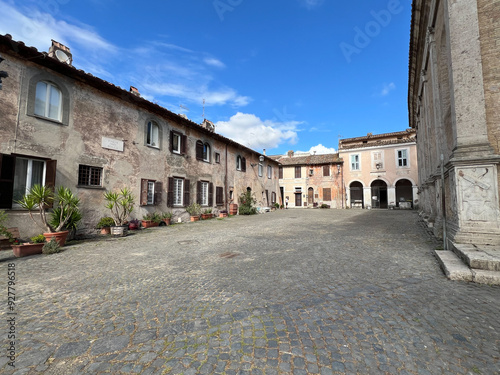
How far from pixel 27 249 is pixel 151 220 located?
5332 mm

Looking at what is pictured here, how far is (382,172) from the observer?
25609mm

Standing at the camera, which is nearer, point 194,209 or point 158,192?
point 158,192

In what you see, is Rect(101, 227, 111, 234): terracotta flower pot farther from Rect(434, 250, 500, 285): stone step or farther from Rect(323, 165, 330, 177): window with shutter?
Rect(323, 165, 330, 177): window with shutter

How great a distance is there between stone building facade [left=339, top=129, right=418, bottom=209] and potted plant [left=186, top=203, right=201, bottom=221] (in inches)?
784

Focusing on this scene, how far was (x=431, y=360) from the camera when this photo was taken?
6.12 feet

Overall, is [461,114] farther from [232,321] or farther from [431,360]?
[232,321]

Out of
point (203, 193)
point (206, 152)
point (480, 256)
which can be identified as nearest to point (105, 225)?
point (203, 193)

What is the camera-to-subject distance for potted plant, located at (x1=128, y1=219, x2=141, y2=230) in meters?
10.0

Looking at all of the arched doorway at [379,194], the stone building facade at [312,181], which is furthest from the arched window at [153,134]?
the arched doorway at [379,194]

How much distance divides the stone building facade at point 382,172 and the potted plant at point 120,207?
24.4 meters

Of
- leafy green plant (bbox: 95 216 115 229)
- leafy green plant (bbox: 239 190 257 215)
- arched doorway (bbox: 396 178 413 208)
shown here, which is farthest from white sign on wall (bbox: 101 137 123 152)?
arched doorway (bbox: 396 178 413 208)

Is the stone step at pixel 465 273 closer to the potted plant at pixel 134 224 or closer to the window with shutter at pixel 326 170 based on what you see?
the potted plant at pixel 134 224

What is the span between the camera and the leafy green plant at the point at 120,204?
8906 millimetres

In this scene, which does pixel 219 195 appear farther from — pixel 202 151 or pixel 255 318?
pixel 255 318
